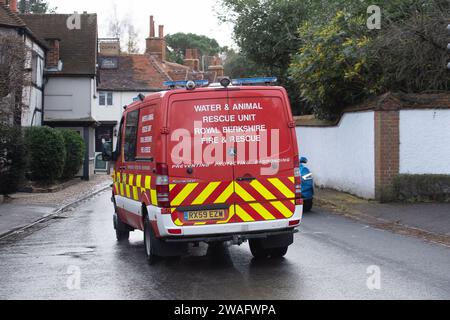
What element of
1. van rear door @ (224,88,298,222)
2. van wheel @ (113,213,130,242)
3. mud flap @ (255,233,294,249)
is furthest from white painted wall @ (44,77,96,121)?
van rear door @ (224,88,298,222)

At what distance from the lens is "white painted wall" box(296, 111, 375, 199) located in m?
17.5

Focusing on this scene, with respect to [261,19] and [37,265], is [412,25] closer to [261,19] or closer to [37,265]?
[37,265]

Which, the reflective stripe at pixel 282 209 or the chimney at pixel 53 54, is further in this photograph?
the chimney at pixel 53 54

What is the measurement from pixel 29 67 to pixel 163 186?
20105mm

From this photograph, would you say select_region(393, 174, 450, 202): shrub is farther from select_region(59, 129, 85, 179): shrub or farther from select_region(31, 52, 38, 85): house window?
select_region(31, 52, 38, 85): house window

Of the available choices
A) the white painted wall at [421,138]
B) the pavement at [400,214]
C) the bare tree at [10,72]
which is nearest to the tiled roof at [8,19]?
the bare tree at [10,72]

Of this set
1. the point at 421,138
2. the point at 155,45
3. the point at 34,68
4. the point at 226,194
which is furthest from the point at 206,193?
the point at 155,45

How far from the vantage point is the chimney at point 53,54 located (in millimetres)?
34562

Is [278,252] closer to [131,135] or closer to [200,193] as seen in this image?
[200,193]

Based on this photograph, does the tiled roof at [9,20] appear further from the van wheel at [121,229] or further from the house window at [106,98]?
the house window at [106,98]

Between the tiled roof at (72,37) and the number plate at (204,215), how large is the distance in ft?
90.8

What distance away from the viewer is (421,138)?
16.8 m

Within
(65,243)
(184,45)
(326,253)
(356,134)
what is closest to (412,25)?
(356,134)
